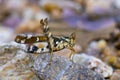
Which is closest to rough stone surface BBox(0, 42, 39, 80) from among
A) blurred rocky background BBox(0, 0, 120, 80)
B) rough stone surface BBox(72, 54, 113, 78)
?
blurred rocky background BBox(0, 0, 120, 80)

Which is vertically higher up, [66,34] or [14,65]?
[66,34]

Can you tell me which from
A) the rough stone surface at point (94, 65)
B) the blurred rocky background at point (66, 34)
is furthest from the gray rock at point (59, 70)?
the rough stone surface at point (94, 65)

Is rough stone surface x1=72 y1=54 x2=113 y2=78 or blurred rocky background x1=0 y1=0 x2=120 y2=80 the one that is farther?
rough stone surface x1=72 y1=54 x2=113 y2=78

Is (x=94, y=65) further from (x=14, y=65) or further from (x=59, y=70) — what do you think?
(x=14, y=65)

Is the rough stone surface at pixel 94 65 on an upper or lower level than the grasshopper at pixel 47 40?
lower

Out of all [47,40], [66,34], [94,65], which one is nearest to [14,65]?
[47,40]

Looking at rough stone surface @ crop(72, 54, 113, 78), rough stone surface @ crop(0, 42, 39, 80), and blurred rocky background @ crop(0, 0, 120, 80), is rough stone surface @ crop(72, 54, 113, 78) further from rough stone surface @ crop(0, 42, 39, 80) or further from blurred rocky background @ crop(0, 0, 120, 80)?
rough stone surface @ crop(0, 42, 39, 80)

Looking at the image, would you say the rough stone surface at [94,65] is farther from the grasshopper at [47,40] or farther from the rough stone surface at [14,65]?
the rough stone surface at [14,65]

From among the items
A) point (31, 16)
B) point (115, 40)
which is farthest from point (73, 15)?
point (115, 40)
